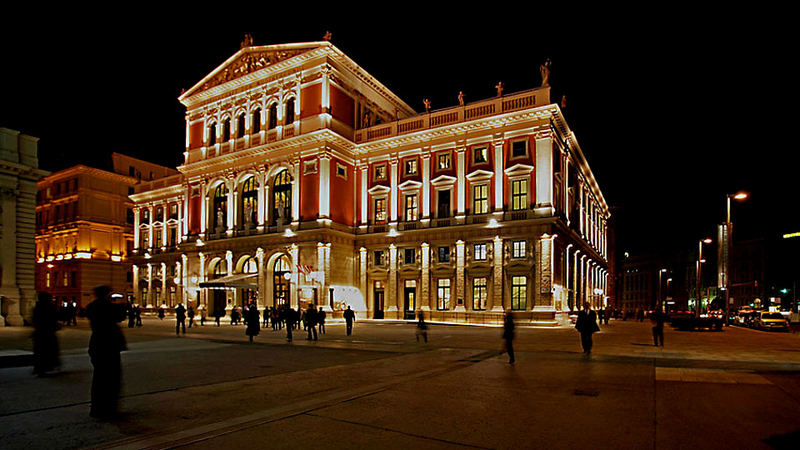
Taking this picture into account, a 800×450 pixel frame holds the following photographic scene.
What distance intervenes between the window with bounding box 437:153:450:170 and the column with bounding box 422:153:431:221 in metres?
0.83

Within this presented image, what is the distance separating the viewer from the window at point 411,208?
146 feet

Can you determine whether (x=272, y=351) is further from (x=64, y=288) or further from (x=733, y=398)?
(x=64, y=288)

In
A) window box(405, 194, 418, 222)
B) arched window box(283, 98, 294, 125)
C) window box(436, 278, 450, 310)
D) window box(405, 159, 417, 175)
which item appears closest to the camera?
window box(436, 278, 450, 310)

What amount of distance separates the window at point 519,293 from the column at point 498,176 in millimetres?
5370

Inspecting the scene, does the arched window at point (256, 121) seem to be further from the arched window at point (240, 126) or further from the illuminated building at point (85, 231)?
the illuminated building at point (85, 231)

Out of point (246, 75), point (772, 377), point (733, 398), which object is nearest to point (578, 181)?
point (246, 75)

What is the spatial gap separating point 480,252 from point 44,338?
104ft

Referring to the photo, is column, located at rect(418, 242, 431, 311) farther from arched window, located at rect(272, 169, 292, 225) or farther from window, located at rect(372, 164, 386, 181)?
arched window, located at rect(272, 169, 292, 225)

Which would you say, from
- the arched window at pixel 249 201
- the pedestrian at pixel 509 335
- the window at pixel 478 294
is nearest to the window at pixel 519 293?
the window at pixel 478 294

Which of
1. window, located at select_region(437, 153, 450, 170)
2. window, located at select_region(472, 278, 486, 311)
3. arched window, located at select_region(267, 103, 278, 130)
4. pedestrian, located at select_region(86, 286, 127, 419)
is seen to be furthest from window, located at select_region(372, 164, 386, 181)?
pedestrian, located at select_region(86, 286, 127, 419)

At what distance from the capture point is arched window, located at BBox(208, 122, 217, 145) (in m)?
52.8

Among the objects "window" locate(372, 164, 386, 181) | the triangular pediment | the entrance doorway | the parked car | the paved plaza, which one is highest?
the triangular pediment

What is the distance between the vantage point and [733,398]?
1052 centimetres

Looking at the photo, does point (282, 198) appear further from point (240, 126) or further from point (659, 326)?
point (659, 326)
